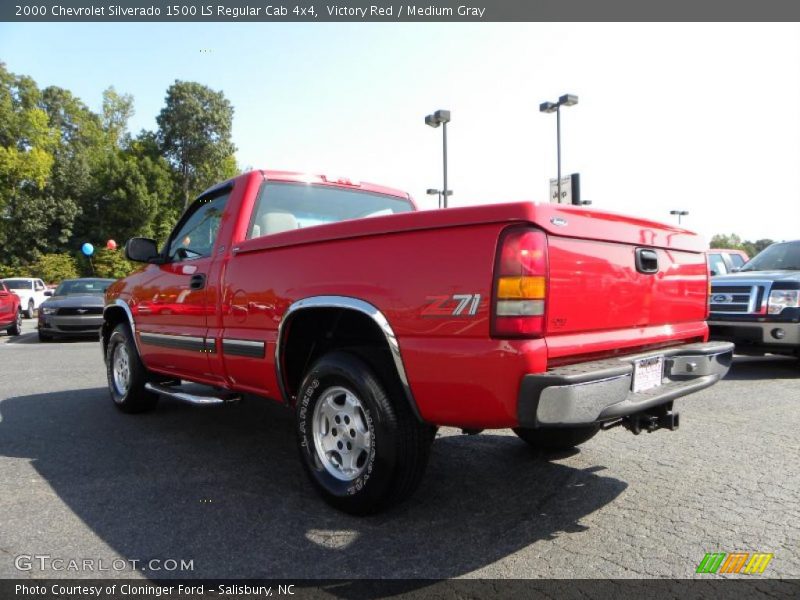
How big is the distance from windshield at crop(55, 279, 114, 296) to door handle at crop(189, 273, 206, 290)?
35.7 feet

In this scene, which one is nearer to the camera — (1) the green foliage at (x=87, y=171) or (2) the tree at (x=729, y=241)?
(1) the green foliage at (x=87, y=171)

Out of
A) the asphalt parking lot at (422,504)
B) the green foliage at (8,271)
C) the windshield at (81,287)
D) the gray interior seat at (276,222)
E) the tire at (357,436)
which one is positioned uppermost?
the green foliage at (8,271)

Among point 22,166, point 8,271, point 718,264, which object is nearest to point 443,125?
point 718,264

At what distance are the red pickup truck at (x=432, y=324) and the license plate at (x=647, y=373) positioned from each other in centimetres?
1

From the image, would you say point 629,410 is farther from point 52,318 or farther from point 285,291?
point 52,318

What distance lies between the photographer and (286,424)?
4.95m

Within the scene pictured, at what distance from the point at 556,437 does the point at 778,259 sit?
244 inches

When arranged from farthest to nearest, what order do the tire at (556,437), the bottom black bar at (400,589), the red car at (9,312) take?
the red car at (9,312)
the tire at (556,437)
the bottom black bar at (400,589)

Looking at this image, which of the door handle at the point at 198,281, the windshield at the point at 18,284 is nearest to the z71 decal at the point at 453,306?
the door handle at the point at 198,281

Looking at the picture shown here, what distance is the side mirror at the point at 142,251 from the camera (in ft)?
15.4

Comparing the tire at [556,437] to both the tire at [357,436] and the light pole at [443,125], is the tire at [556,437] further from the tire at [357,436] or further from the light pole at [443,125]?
the light pole at [443,125]

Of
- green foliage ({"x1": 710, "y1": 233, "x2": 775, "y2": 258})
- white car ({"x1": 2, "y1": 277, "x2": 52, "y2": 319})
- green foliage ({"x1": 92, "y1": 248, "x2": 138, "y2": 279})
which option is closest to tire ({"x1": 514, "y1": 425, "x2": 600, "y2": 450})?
white car ({"x1": 2, "y1": 277, "x2": 52, "y2": 319})

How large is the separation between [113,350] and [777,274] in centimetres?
779

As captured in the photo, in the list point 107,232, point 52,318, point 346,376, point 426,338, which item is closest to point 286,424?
point 346,376
